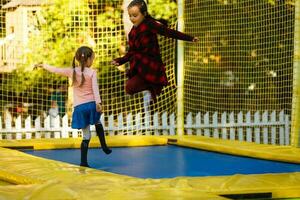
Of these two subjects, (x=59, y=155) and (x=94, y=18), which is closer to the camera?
(x=59, y=155)

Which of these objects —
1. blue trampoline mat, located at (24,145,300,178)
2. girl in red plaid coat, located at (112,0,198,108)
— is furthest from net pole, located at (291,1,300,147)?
girl in red plaid coat, located at (112,0,198,108)

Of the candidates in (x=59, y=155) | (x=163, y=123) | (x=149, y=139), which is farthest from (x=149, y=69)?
(x=163, y=123)

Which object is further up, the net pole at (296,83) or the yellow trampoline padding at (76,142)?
the net pole at (296,83)

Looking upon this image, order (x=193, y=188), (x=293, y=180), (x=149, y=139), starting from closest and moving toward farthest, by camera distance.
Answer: (x=193, y=188) < (x=293, y=180) < (x=149, y=139)

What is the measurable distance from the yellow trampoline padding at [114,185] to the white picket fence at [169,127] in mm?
4691

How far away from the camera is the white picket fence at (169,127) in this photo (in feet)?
33.9

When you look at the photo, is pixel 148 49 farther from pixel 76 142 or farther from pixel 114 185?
pixel 76 142

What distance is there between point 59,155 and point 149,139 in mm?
1370

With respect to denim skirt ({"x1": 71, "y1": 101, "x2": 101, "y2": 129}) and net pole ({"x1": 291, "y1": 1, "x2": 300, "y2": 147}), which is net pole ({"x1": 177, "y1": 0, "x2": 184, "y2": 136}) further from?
denim skirt ({"x1": 71, "y1": 101, "x2": 101, "y2": 129})

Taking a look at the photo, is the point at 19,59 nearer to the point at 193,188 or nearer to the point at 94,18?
the point at 94,18

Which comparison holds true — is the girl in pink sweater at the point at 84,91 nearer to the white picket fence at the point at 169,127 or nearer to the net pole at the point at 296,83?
the net pole at the point at 296,83

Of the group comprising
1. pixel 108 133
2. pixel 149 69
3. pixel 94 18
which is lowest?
pixel 108 133

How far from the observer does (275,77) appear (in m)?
13.0

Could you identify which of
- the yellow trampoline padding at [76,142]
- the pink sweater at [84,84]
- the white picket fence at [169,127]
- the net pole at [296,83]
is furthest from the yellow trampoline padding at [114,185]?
the white picket fence at [169,127]
